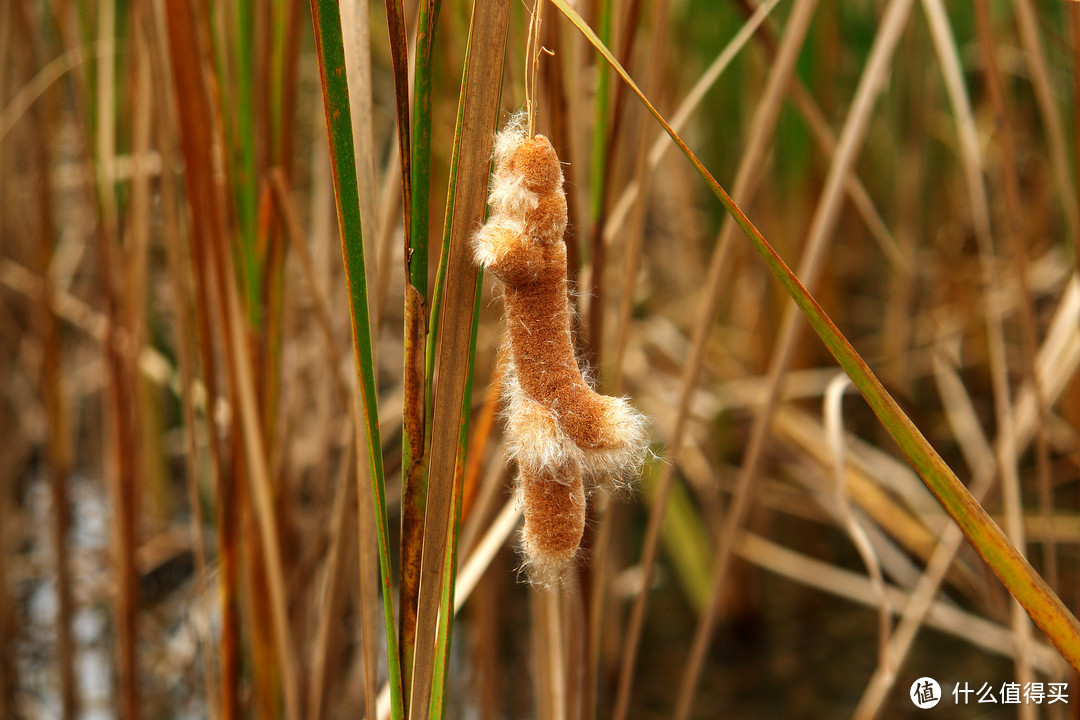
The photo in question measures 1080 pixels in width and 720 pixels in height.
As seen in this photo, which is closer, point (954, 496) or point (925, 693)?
point (954, 496)

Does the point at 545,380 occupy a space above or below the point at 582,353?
below

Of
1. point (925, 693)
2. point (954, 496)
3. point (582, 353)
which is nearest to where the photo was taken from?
point (954, 496)

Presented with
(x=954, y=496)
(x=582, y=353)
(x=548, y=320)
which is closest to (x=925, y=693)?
(x=582, y=353)

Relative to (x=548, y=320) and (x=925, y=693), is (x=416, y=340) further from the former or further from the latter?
(x=925, y=693)

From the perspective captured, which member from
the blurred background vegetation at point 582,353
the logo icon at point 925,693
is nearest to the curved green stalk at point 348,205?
the blurred background vegetation at point 582,353

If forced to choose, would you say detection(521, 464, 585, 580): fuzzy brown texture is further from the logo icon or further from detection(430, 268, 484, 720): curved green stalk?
the logo icon

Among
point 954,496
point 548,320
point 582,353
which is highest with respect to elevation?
point 582,353

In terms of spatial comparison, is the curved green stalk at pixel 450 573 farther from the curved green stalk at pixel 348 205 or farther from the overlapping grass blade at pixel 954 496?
the overlapping grass blade at pixel 954 496

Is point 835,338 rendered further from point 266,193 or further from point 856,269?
point 856,269
